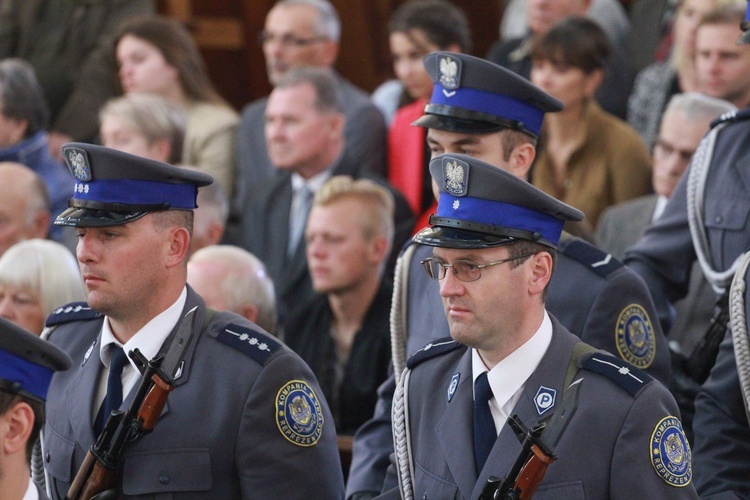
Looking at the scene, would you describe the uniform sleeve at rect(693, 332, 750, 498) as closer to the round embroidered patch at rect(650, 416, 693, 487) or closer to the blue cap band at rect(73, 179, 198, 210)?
the round embroidered patch at rect(650, 416, 693, 487)

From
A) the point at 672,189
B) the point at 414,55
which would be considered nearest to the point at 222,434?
the point at 672,189

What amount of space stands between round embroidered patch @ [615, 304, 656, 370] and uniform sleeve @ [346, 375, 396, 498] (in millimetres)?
693

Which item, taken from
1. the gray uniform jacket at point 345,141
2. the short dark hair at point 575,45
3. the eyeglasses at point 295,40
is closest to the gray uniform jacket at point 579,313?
the short dark hair at point 575,45

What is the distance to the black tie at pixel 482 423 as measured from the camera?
3055 mm

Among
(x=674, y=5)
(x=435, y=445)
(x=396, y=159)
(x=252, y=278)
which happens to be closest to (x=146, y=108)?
(x=396, y=159)

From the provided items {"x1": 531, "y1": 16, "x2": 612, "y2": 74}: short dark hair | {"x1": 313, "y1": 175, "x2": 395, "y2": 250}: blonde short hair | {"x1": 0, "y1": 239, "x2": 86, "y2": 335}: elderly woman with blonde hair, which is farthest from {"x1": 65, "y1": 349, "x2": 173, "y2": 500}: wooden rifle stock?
{"x1": 531, "y1": 16, "x2": 612, "y2": 74}: short dark hair

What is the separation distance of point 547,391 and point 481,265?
1.09 ft

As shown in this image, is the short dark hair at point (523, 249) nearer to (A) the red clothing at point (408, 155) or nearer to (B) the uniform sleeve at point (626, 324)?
(B) the uniform sleeve at point (626, 324)

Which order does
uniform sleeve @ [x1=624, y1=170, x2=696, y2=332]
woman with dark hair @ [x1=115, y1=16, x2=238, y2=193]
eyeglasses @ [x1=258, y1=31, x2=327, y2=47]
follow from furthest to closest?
eyeglasses @ [x1=258, y1=31, x2=327, y2=47]
woman with dark hair @ [x1=115, y1=16, x2=238, y2=193]
uniform sleeve @ [x1=624, y1=170, x2=696, y2=332]

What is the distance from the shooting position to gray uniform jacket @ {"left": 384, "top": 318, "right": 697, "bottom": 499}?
9.45 feet

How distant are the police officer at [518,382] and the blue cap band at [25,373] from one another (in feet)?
3.03

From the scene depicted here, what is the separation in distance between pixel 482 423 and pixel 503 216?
0.50m

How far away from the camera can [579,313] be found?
12.2 ft

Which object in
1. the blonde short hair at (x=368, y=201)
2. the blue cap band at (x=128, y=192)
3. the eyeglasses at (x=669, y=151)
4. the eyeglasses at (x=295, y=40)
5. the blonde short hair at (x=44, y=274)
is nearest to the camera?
the blue cap band at (x=128, y=192)
